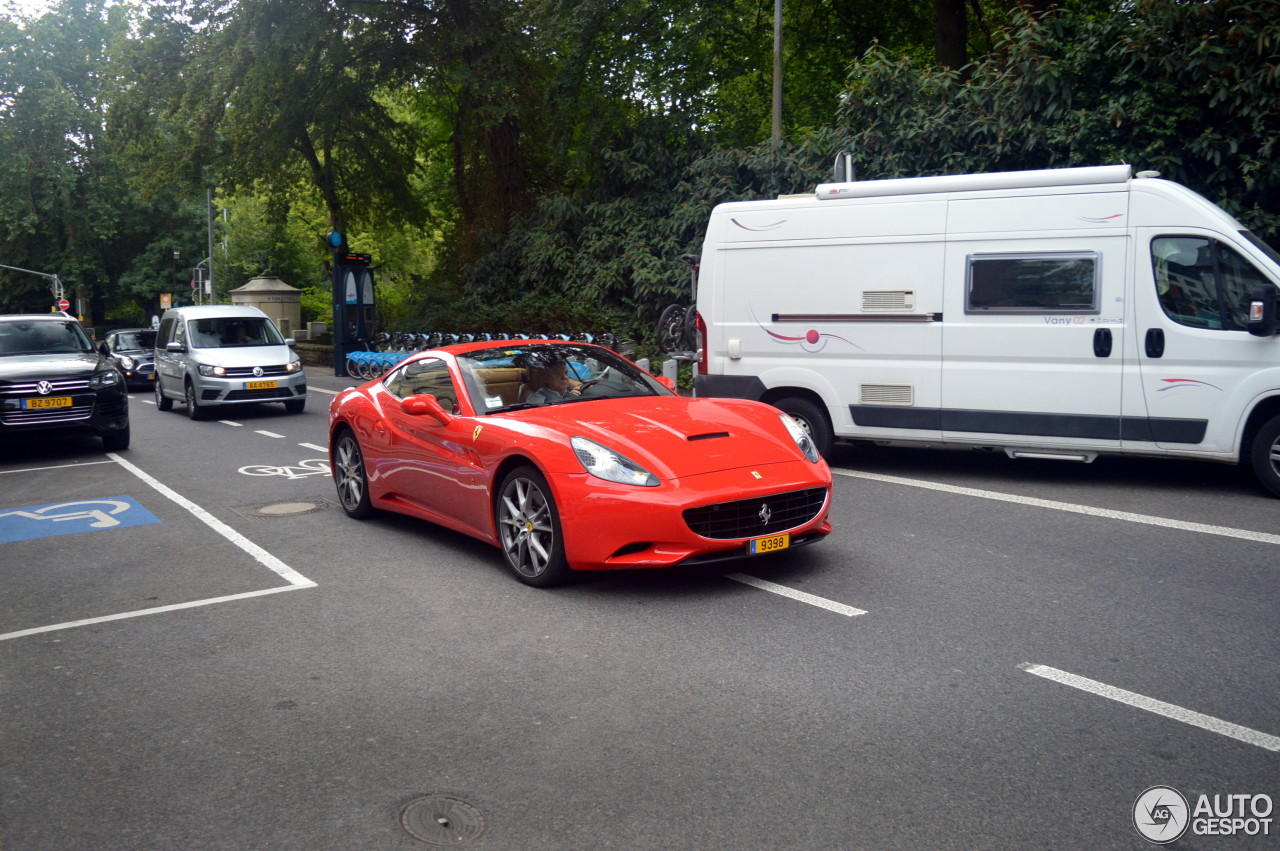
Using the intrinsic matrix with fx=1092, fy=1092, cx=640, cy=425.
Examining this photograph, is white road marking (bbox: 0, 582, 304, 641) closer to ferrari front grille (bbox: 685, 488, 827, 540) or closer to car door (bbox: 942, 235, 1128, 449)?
ferrari front grille (bbox: 685, 488, 827, 540)

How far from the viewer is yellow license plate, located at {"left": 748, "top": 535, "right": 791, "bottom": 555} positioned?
5.97 meters

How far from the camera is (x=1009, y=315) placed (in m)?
9.31

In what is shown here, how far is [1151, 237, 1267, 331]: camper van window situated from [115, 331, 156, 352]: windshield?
2471 centimetres

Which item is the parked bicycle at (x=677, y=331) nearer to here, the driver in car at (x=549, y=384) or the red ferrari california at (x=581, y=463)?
the red ferrari california at (x=581, y=463)

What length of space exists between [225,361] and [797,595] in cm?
1383

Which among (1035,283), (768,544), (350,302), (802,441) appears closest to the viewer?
(768,544)

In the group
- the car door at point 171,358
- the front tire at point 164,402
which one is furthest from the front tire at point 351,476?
the front tire at point 164,402

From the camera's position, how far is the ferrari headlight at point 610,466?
587cm

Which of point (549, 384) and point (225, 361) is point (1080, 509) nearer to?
point (549, 384)

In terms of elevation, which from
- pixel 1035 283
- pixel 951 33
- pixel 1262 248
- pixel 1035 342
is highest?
pixel 951 33

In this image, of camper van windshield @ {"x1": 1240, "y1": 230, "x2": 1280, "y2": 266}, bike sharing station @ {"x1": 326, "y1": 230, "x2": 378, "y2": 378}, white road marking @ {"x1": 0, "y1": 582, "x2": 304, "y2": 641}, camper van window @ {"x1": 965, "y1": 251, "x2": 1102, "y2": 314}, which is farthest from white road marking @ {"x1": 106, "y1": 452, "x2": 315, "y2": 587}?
bike sharing station @ {"x1": 326, "y1": 230, "x2": 378, "y2": 378}

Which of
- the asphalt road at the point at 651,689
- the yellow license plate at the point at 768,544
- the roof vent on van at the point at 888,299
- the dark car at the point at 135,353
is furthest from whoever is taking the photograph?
the dark car at the point at 135,353

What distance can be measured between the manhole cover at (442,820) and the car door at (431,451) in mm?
3203

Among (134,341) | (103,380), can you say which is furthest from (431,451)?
(134,341)
